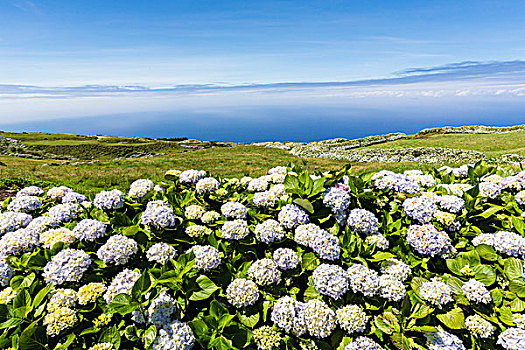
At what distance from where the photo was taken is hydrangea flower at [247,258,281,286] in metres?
2.90

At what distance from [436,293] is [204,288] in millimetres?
2352

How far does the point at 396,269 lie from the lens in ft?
9.96

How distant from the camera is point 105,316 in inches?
103

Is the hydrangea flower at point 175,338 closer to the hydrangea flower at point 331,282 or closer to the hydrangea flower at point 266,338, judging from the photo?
the hydrangea flower at point 266,338

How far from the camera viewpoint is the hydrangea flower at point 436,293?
2812 millimetres

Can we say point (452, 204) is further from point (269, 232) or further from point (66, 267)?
point (66, 267)

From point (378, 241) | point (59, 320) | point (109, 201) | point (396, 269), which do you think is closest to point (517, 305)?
point (396, 269)

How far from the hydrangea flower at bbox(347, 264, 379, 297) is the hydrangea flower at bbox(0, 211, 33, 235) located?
4114 millimetres

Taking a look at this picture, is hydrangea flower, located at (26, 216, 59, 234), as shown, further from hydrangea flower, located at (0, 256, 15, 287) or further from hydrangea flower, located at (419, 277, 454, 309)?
hydrangea flower, located at (419, 277, 454, 309)

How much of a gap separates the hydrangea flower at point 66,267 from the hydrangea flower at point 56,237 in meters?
0.24

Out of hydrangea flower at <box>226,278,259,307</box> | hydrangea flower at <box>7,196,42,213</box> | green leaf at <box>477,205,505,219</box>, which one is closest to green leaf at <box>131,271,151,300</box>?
hydrangea flower at <box>226,278,259,307</box>

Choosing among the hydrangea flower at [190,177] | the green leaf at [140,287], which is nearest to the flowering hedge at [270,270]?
the green leaf at [140,287]

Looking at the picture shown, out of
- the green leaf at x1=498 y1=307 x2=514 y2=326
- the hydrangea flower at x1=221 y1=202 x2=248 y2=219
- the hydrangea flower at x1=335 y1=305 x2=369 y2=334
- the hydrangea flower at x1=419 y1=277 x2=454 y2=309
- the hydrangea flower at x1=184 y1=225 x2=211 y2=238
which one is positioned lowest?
the green leaf at x1=498 y1=307 x2=514 y2=326

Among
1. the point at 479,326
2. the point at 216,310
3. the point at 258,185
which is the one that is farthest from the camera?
the point at 258,185
